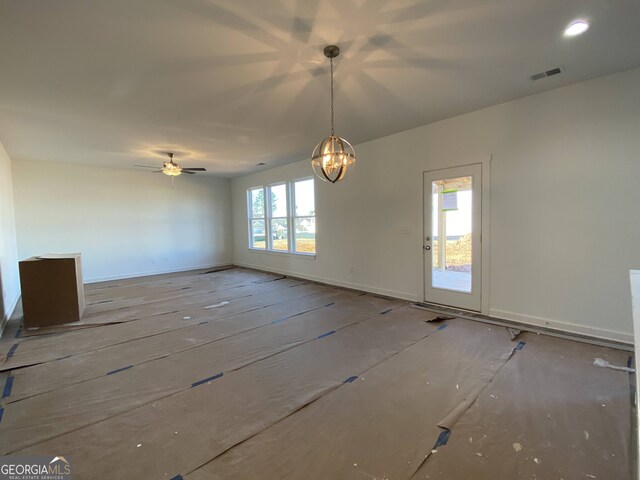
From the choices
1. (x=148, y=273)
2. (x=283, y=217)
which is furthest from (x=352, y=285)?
(x=148, y=273)

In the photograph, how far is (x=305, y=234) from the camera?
6859 millimetres

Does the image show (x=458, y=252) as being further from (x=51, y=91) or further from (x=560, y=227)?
(x=51, y=91)

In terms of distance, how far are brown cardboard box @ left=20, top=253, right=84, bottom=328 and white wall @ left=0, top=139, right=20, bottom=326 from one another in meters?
0.36

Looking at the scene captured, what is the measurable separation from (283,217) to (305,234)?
0.97m

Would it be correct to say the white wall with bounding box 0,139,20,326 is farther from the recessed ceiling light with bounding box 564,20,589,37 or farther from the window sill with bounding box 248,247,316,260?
the recessed ceiling light with bounding box 564,20,589,37

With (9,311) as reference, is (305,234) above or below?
above

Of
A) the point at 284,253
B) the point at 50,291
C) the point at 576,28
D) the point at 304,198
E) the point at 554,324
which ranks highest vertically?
the point at 576,28

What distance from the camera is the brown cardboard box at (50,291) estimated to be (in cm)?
390

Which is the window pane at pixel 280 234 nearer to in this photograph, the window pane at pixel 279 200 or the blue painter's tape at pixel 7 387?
the window pane at pixel 279 200

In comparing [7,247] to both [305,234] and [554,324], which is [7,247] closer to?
[305,234]

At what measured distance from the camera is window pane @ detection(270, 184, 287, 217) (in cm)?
739

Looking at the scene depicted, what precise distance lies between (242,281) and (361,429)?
17.2 ft

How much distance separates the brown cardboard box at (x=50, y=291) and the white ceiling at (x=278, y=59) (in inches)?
76.0

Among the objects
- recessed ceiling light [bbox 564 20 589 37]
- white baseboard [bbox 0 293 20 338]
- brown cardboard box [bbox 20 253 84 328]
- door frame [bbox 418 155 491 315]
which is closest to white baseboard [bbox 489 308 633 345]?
door frame [bbox 418 155 491 315]
